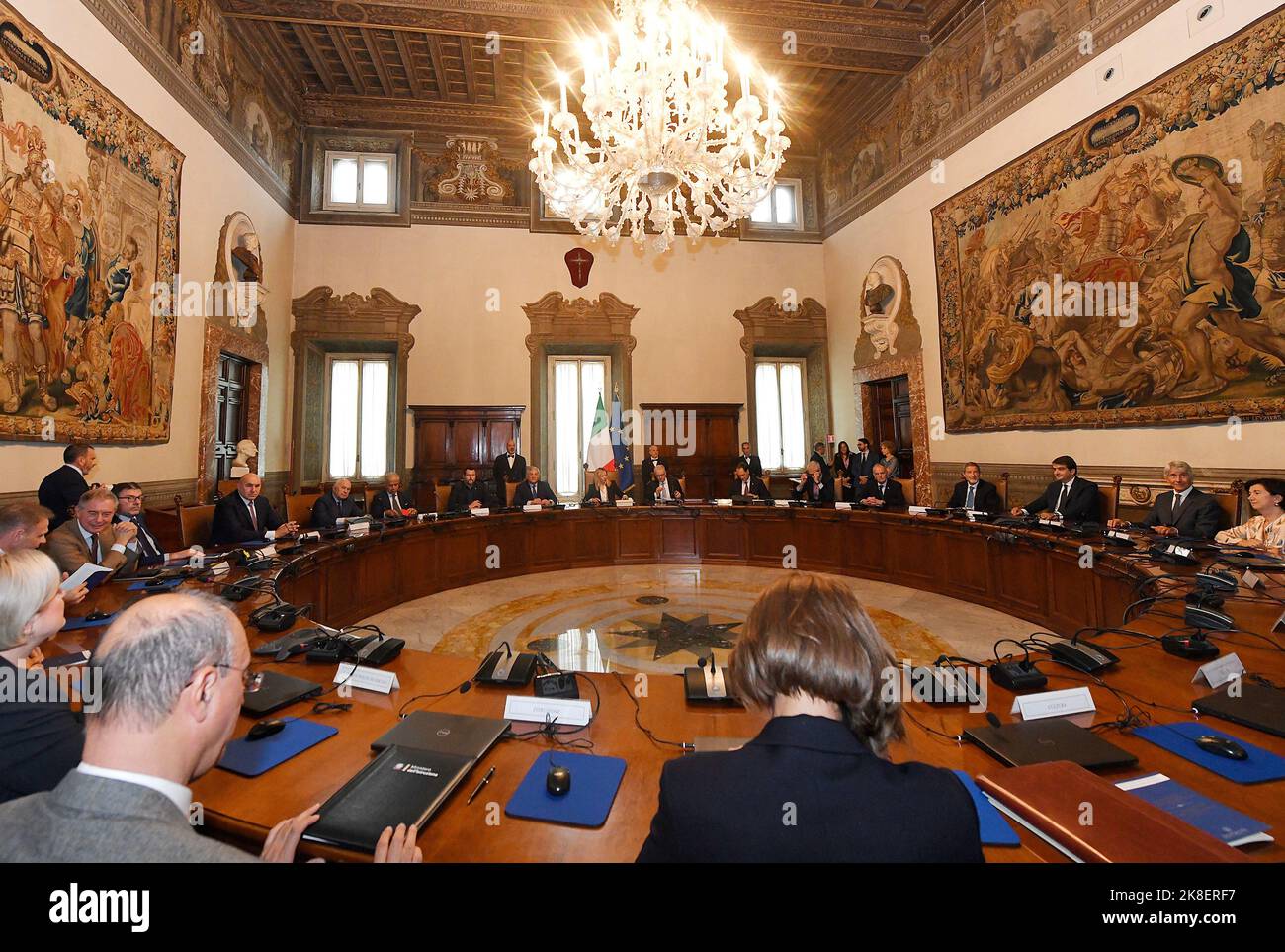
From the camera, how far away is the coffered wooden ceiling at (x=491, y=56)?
7066 millimetres

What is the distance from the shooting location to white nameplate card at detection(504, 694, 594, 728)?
5.71ft

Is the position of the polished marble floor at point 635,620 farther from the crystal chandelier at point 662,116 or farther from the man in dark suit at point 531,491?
the crystal chandelier at point 662,116

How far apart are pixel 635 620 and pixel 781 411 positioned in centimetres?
682

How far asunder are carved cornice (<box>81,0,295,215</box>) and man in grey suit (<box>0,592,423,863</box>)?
7036 mm

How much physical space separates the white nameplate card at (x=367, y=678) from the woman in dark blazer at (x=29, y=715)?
2.30 feet

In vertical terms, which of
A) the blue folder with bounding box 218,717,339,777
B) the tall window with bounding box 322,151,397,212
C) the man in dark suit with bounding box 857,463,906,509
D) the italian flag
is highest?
the tall window with bounding box 322,151,397,212

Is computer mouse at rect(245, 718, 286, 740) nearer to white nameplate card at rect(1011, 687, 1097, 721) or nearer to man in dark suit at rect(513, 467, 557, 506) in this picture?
white nameplate card at rect(1011, 687, 1097, 721)

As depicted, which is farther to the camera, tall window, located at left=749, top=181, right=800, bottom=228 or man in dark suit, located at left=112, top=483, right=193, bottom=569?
tall window, located at left=749, top=181, right=800, bottom=228

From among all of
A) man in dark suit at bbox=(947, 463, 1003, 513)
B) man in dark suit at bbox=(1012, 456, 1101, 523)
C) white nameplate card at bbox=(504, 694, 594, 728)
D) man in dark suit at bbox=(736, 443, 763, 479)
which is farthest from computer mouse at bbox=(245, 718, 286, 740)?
man in dark suit at bbox=(736, 443, 763, 479)

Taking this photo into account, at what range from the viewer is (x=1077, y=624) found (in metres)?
4.40

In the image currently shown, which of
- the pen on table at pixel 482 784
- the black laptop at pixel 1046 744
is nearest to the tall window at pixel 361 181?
the pen on table at pixel 482 784

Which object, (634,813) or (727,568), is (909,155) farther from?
(634,813)

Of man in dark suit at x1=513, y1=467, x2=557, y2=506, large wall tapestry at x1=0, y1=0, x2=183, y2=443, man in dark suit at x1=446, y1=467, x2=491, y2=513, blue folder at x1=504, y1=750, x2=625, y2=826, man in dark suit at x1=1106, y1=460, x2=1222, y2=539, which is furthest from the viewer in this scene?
man in dark suit at x1=513, y1=467, x2=557, y2=506
